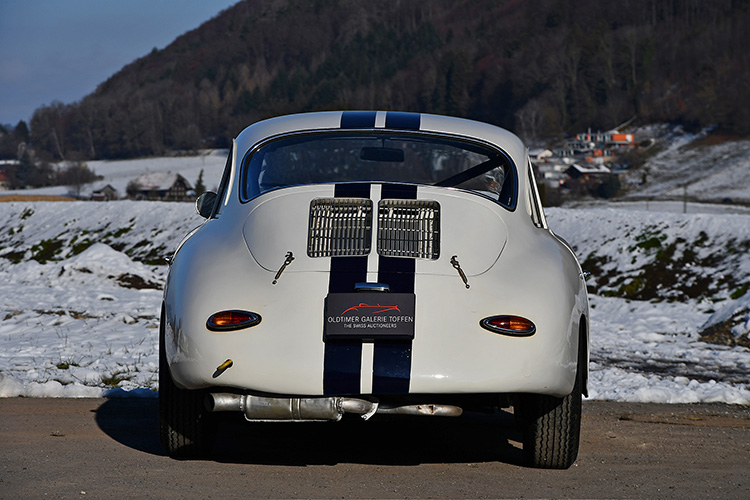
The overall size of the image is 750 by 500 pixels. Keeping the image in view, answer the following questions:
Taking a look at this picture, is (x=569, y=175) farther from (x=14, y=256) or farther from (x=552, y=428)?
(x=552, y=428)

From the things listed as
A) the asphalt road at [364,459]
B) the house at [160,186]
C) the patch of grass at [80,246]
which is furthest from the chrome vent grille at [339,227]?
the house at [160,186]

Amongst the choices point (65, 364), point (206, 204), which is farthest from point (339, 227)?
point (65, 364)

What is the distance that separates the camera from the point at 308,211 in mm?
4223

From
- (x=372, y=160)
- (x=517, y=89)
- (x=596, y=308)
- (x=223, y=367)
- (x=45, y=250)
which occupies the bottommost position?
(x=45, y=250)

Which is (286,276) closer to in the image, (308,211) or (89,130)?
(308,211)

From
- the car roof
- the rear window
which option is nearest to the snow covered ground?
the car roof

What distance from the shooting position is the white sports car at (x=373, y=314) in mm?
3770

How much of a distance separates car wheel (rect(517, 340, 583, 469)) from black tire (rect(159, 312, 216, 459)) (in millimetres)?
1457

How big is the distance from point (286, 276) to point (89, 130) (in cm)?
14959

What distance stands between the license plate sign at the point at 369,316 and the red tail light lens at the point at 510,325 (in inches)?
12.8

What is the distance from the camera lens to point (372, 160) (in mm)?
4984

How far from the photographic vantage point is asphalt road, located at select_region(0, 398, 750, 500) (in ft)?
12.0

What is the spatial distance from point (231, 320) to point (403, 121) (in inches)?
69.4

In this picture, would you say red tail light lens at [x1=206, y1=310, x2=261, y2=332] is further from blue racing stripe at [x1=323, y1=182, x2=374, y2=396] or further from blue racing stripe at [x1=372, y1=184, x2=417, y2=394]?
blue racing stripe at [x1=372, y1=184, x2=417, y2=394]
